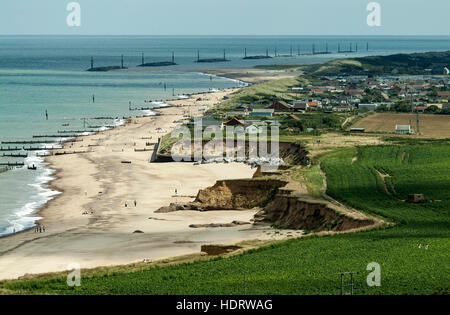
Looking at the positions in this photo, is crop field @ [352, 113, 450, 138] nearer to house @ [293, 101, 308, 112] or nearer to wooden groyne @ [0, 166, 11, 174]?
house @ [293, 101, 308, 112]

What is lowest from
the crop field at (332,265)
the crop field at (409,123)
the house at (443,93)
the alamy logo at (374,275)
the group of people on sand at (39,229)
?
the house at (443,93)

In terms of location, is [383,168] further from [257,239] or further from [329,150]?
[257,239]

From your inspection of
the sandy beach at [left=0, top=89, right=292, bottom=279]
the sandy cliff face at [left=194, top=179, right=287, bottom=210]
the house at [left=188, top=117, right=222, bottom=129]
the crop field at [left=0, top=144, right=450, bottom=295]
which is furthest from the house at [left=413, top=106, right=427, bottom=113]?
the sandy cliff face at [left=194, top=179, right=287, bottom=210]

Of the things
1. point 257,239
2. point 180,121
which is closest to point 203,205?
point 257,239

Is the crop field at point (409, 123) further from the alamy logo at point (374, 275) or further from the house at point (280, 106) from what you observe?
the alamy logo at point (374, 275)

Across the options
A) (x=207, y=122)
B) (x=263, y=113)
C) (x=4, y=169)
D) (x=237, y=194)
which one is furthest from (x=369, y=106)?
(x=237, y=194)

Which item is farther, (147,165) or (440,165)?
(147,165)

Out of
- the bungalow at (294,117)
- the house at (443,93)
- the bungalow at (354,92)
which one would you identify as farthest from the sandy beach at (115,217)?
the house at (443,93)
